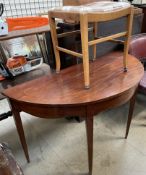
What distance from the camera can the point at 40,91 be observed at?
3.37 feet

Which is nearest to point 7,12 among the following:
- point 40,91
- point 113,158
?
point 40,91

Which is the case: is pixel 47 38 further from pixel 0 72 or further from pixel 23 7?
pixel 23 7

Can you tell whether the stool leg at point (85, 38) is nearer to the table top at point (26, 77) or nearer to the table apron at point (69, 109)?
the table apron at point (69, 109)

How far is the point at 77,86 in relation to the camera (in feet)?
3.47

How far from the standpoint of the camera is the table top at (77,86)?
94 cm

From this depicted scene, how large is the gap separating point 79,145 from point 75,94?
69 centimetres

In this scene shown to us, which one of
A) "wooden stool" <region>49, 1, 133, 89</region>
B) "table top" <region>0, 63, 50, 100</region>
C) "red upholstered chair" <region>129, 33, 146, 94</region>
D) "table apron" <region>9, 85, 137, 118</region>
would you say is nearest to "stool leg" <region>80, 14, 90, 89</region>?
"wooden stool" <region>49, 1, 133, 89</region>

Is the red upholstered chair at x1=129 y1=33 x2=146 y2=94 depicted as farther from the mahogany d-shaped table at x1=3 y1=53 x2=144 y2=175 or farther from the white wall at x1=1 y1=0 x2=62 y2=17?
the white wall at x1=1 y1=0 x2=62 y2=17

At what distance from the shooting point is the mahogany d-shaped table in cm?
93

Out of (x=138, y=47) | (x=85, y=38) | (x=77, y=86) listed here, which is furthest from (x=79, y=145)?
(x=138, y=47)

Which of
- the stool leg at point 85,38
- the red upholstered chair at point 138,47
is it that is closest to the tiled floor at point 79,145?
the red upholstered chair at point 138,47

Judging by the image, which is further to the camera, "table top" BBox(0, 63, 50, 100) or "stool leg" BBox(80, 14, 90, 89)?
"table top" BBox(0, 63, 50, 100)

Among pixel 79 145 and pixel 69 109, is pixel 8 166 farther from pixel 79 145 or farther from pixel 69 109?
pixel 79 145

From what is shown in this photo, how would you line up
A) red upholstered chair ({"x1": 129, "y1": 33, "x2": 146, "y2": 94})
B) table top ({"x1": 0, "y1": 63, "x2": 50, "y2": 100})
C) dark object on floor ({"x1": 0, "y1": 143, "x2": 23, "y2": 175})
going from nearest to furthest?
dark object on floor ({"x1": 0, "y1": 143, "x2": 23, "y2": 175})
table top ({"x1": 0, "y1": 63, "x2": 50, "y2": 100})
red upholstered chair ({"x1": 129, "y1": 33, "x2": 146, "y2": 94})
